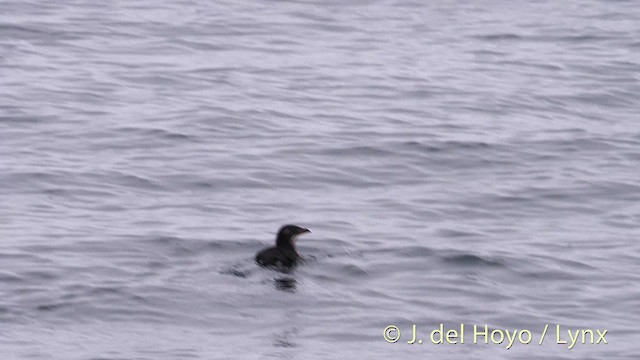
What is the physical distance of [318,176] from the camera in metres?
17.8

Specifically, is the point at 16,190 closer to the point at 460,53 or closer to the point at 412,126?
the point at 412,126

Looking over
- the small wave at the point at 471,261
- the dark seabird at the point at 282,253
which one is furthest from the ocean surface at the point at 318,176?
the dark seabird at the point at 282,253

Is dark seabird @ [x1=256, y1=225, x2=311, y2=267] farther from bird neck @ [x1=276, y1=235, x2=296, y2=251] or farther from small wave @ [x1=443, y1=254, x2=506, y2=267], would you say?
small wave @ [x1=443, y1=254, x2=506, y2=267]

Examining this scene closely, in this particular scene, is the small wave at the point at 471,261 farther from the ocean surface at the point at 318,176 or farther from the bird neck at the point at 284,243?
the bird neck at the point at 284,243

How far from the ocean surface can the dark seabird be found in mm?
154

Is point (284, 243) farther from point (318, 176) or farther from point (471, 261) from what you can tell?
point (318, 176)

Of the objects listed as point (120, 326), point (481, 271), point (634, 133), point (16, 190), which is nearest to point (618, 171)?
point (634, 133)

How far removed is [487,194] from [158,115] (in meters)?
5.02

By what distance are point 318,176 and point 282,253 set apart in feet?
13.0

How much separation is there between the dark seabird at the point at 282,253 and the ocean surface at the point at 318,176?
0.15 metres

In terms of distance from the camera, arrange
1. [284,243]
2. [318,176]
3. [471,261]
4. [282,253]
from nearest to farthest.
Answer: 1. [282,253]
2. [284,243]
3. [471,261]
4. [318,176]

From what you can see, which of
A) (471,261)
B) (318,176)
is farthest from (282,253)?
(318,176)

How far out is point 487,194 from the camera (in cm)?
1709

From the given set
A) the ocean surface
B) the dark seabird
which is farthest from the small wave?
the dark seabird
